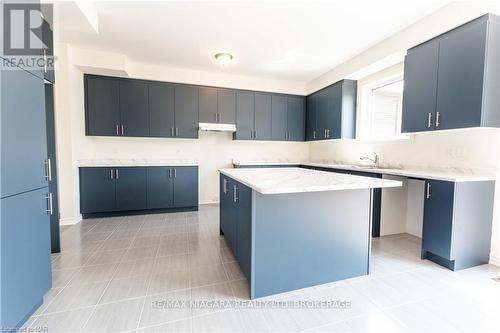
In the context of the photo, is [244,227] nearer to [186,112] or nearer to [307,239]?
[307,239]

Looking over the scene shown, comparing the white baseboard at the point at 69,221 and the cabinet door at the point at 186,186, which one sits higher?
the cabinet door at the point at 186,186

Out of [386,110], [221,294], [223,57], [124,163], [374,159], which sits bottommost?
[221,294]

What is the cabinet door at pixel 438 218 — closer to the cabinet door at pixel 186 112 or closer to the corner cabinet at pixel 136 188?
the corner cabinet at pixel 136 188

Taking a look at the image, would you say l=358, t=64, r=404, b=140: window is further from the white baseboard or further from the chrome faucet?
the white baseboard

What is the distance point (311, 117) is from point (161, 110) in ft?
10.2

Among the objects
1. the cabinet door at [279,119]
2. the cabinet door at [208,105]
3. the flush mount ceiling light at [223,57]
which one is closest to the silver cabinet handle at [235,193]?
the flush mount ceiling light at [223,57]

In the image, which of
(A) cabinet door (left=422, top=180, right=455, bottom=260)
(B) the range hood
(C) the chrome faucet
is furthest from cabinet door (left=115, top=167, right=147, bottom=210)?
(A) cabinet door (left=422, top=180, right=455, bottom=260)

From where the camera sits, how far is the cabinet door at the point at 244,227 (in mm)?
1660

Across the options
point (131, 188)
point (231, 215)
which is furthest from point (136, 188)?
point (231, 215)

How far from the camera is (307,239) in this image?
5.73 ft

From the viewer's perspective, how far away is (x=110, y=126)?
383cm

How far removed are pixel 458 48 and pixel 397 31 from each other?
86 centimetres

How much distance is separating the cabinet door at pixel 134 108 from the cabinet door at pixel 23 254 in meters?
2.57

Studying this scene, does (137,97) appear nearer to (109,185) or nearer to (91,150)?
(91,150)
